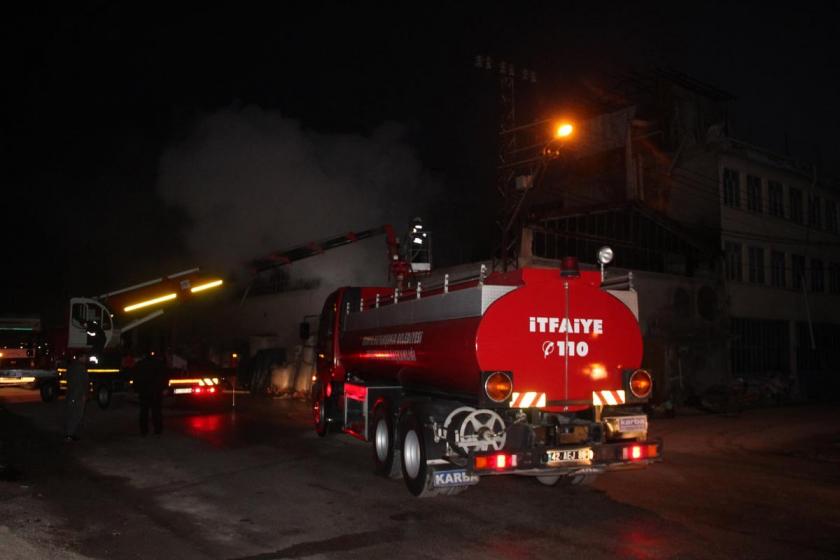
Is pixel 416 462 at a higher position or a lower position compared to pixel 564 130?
lower

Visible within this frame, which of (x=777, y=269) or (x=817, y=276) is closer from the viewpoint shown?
(x=777, y=269)

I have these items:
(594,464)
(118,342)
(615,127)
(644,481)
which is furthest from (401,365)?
(615,127)

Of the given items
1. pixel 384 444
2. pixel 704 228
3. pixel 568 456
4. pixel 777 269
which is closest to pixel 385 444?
pixel 384 444

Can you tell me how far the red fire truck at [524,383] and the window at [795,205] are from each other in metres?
27.1

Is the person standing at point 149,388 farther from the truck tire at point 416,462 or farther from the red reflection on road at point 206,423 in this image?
the truck tire at point 416,462

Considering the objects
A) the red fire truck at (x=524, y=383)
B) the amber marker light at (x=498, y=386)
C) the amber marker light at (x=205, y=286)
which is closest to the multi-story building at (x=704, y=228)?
the amber marker light at (x=205, y=286)

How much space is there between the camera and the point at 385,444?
9.02 metres

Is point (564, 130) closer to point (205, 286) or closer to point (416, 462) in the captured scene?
point (205, 286)

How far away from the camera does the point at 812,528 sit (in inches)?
262

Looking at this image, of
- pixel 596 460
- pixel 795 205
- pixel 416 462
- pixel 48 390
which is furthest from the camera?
pixel 795 205

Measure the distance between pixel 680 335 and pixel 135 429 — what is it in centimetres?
1824

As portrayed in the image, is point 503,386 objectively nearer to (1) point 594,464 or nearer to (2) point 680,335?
(1) point 594,464

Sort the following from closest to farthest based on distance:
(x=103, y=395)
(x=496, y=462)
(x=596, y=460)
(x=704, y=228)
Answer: (x=496, y=462), (x=596, y=460), (x=103, y=395), (x=704, y=228)

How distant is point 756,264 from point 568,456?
25.7 metres
